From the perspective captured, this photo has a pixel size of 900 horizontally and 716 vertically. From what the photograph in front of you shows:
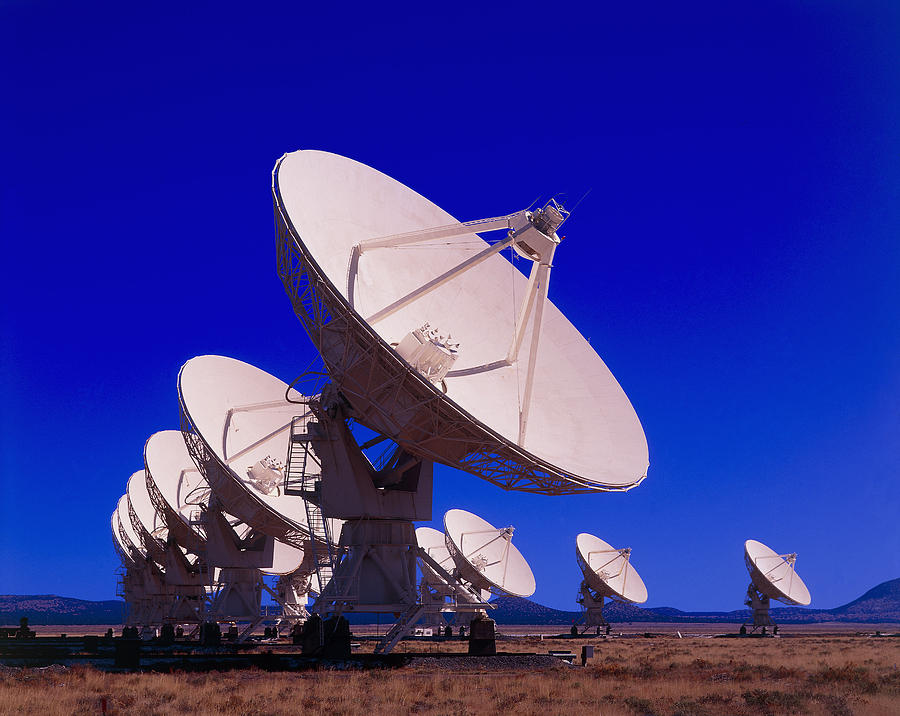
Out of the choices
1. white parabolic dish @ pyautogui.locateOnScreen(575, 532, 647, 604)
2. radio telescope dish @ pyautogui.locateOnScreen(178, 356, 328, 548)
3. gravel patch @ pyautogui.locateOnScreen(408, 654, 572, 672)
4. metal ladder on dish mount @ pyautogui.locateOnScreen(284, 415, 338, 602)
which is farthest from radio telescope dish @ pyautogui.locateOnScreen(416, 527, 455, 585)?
gravel patch @ pyautogui.locateOnScreen(408, 654, 572, 672)

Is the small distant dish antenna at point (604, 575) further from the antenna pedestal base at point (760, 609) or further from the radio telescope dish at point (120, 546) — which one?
the radio telescope dish at point (120, 546)

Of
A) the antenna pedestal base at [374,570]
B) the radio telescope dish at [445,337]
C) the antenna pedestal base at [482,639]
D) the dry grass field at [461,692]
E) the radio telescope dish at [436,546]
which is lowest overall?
the dry grass field at [461,692]

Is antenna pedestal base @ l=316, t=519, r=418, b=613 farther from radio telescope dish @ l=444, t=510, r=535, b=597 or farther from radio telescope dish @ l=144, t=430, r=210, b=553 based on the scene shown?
radio telescope dish @ l=444, t=510, r=535, b=597

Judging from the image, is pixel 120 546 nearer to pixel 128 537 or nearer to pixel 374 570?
pixel 128 537

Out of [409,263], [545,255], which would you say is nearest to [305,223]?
[409,263]

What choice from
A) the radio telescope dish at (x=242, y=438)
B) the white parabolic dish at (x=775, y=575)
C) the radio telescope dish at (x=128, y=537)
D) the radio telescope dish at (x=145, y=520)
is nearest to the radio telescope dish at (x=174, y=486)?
the radio telescope dish at (x=145, y=520)

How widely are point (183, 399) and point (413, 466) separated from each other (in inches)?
434

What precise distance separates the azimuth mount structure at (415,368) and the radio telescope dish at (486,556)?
83.2ft

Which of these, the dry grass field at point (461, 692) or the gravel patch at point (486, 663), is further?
the gravel patch at point (486, 663)

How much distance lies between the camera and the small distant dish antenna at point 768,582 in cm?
6188

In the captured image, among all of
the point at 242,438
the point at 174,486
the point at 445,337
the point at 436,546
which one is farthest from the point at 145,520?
the point at 445,337

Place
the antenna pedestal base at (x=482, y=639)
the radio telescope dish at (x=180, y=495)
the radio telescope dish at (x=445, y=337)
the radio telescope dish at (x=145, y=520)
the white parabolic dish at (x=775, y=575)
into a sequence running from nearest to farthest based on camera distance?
the radio telescope dish at (x=445, y=337)
the antenna pedestal base at (x=482, y=639)
the radio telescope dish at (x=180, y=495)
the radio telescope dish at (x=145, y=520)
the white parabolic dish at (x=775, y=575)

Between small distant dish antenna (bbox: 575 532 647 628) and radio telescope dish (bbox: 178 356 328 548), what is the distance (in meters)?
25.3

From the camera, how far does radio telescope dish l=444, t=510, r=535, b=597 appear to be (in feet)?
175
